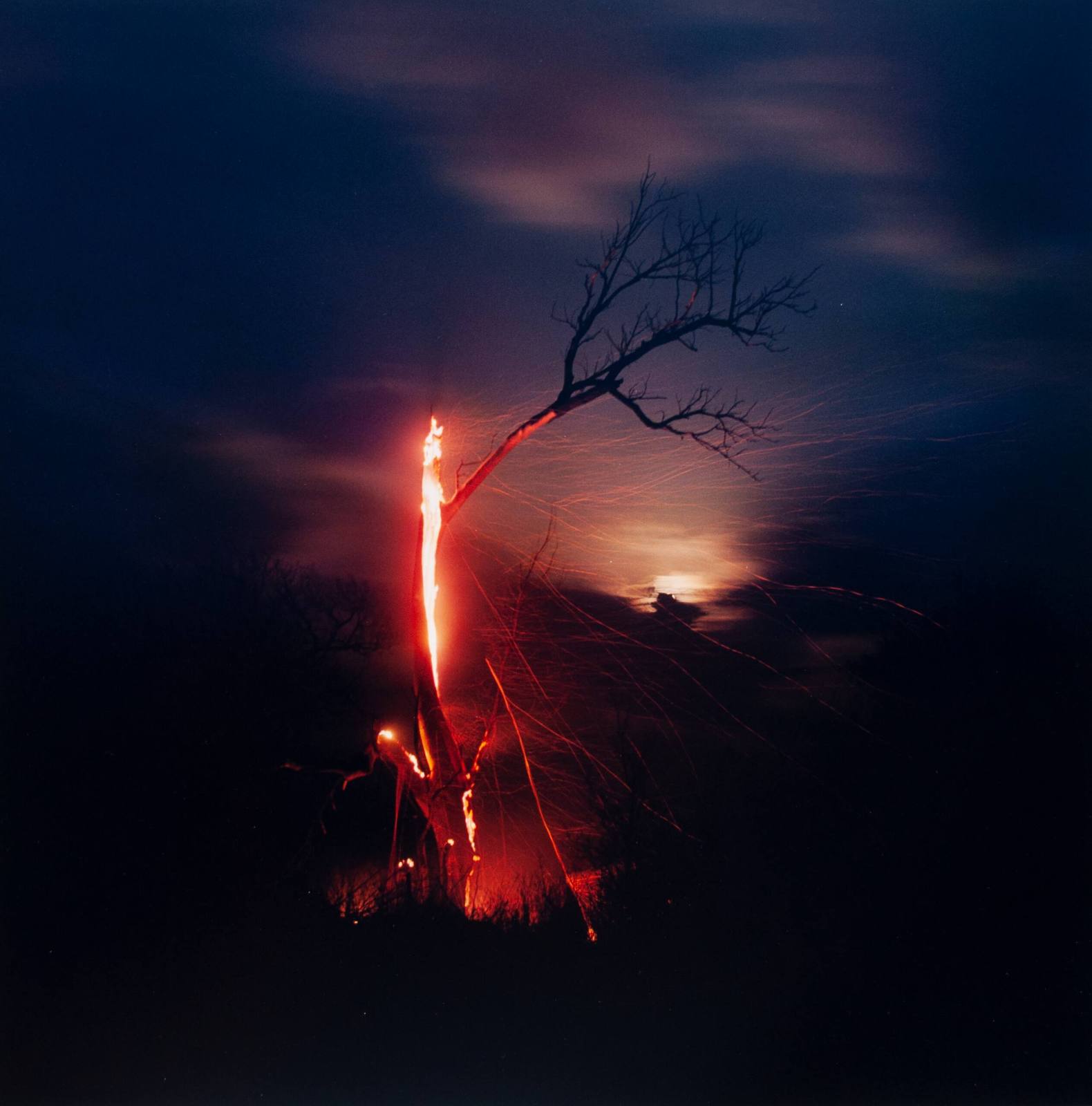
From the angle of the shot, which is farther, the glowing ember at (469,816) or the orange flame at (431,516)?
the glowing ember at (469,816)

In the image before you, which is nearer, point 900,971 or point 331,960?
point 331,960

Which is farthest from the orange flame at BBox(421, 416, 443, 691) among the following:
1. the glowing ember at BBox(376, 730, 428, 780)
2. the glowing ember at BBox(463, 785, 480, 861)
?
the glowing ember at BBox(463, 785, 480, 861)

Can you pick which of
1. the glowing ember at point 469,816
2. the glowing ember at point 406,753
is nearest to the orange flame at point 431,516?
the glowing ember at point 406,753

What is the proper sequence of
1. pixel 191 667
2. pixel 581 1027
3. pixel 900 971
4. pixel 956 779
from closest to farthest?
pixel 581 1027
pixel 900 971
pixel 956 779
pixel 191 667

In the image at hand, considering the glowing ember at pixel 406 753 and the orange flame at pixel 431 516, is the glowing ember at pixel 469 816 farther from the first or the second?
the orange flame at pixel 431 516

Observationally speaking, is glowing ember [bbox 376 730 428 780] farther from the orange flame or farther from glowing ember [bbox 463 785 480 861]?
the orange flame

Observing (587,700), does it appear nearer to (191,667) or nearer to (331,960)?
(331,960)

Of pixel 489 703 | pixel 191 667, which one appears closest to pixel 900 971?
pixel 489 703

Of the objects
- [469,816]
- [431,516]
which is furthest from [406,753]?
[431,516]

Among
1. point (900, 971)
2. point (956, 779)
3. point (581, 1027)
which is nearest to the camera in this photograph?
point (581, 1027)

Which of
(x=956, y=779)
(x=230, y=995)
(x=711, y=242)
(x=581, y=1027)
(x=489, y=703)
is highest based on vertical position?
(x=711, y=242)
